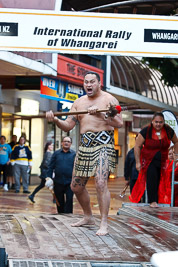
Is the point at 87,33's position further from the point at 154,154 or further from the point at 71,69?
the point at 71,69

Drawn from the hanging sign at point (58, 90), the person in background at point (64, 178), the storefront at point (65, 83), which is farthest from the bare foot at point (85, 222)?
the storefront at point (65, 83)

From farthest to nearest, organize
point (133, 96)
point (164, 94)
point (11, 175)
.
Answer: point (164, 94), point (133, 96), point (11, 175)

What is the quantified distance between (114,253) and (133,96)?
2474cm

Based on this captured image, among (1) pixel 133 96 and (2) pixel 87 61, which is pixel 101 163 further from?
(1) pixel 133 96

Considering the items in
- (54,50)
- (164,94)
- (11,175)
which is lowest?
(11,175)

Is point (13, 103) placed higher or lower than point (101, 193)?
higher

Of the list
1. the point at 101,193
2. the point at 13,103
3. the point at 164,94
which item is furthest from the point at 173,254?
the point at 164,94

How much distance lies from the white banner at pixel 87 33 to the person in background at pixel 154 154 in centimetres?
269

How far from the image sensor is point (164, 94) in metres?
36.7

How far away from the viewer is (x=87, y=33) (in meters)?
6.48

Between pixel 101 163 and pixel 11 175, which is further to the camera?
pixel 11 175

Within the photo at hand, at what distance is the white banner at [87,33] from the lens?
6.43 meters

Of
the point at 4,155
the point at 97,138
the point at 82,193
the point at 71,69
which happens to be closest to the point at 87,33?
the point at 97,138

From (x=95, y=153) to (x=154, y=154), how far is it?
2.90 metres
